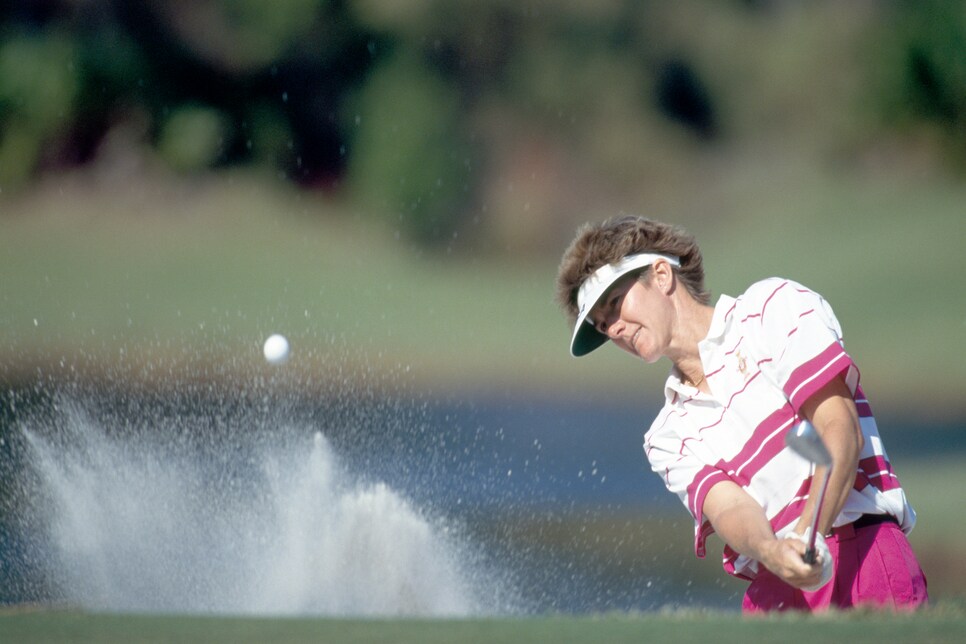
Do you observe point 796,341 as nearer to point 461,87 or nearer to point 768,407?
point 768,407

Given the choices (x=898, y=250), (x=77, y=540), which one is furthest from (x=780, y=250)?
(x=77, y=540)

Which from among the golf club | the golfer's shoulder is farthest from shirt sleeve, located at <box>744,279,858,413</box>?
the golf club

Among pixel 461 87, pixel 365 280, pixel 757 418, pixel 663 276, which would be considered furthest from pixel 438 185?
pixel 757 418

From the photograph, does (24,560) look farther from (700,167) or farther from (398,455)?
(700,167)

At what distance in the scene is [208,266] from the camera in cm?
1708

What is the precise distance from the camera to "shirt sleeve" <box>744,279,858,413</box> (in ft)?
6.17

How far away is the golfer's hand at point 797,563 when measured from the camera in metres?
1.83

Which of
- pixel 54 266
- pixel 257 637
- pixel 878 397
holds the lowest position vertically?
pixel 257 637

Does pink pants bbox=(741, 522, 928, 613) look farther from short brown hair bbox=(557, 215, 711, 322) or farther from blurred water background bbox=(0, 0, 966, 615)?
blurred water background bbox=(0, 0, 966, 615)

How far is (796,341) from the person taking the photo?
1.90 metres

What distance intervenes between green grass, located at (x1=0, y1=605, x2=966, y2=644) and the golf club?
102mm

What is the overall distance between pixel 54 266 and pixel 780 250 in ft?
29.5

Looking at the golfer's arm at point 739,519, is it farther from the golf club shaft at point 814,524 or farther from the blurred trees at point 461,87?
the blurred trees at point 461,87

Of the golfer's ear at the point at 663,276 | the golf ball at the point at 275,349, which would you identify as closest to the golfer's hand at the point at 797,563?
the golfer's ear at the point at 663,276
